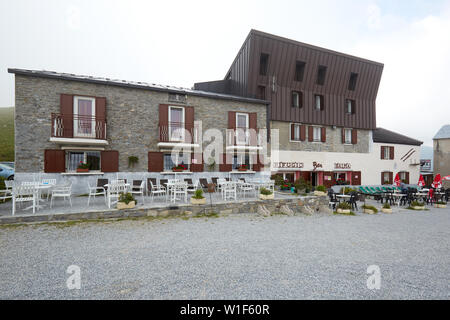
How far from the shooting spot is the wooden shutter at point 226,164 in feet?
38.5

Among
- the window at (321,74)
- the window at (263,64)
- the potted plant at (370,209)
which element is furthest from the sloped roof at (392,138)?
the potted plant at (370,209)

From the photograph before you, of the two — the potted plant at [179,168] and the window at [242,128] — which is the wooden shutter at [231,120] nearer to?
the window at [242,128]

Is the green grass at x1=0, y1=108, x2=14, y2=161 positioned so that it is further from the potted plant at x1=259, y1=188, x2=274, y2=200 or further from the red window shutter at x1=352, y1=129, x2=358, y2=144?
the red window shutter at x1=352, y1=129, x2=358, y2=144

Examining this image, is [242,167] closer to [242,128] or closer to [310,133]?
[242,128]

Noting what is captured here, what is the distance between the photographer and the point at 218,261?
10.9 feet

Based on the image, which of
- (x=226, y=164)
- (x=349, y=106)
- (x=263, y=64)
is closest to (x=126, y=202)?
(x=226, y=164)

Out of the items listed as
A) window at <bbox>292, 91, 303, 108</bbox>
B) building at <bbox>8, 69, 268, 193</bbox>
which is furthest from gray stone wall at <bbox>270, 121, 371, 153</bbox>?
building at <bbox>8, 69, 268, 193</bbox>

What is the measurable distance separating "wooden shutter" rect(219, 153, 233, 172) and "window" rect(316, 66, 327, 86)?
10.0 meters

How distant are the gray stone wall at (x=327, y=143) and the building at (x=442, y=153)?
11.8 m

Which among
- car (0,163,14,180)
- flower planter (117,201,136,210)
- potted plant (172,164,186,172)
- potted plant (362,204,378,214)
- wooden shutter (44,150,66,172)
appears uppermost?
wooden shutter (44,150,66,172)

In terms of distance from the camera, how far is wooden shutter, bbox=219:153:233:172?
11.7 meters

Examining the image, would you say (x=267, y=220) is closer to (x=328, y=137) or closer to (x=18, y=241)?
(x=18, y=241)

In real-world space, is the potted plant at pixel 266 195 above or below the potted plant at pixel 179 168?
below

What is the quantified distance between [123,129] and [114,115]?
2.62 ft
